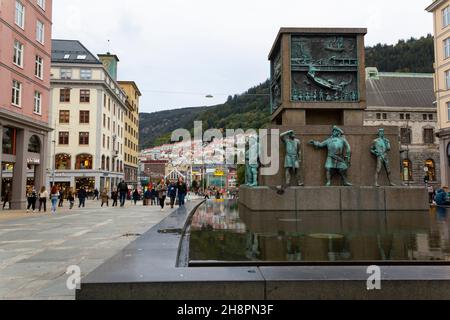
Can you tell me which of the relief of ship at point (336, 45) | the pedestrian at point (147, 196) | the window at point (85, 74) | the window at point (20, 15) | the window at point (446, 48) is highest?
the window at point (85, 74)

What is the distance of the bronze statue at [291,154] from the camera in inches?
524

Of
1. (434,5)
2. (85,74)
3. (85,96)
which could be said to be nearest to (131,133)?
(85,96)

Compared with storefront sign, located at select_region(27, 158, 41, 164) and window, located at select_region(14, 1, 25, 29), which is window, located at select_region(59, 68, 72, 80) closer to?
window, located at select_region(14, 1, 25, 29)

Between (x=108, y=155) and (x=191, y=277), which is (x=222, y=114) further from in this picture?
(x=191, y=277)

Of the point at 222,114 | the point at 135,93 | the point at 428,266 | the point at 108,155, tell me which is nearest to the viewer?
the point at 428,266

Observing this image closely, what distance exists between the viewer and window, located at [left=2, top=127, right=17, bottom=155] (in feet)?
94.1

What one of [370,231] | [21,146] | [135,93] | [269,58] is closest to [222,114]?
[135,93]

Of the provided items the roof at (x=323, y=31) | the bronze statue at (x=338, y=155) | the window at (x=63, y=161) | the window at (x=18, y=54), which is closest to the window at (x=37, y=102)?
the window at (x=18, y=54)

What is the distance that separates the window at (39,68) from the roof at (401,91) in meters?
55.4

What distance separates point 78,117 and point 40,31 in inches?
1049

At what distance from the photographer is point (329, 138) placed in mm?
13648

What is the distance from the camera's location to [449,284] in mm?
3926

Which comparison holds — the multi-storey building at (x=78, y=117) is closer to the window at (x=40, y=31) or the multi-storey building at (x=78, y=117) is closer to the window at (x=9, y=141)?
the window at (x=40, y=31)
